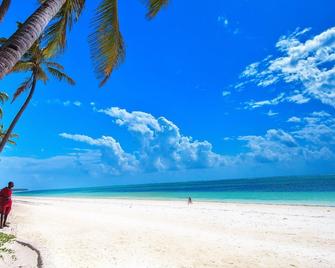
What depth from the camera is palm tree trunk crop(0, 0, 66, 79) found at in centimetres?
342

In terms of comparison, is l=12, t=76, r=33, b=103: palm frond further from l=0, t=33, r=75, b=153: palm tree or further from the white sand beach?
the white sand beach

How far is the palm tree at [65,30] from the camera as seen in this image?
3.65 m

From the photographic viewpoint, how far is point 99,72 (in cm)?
591

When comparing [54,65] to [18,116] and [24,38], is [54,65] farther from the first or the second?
[24,38]

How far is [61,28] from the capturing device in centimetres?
678

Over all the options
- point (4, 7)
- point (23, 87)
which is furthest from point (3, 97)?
point (4, 7)

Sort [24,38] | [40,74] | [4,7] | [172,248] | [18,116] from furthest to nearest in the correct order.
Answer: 1. [40,74]
2. [18,116]
3. [172,248]
4. [4,7]
5. [24,38]

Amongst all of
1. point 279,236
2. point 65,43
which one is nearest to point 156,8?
point 65,43

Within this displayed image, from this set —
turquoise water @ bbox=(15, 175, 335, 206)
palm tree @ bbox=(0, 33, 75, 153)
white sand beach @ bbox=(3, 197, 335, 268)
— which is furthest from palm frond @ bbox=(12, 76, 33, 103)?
turquoise water @ bbox=(15, 175, 335, 206)

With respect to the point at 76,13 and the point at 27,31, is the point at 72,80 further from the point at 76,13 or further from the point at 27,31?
the point at 27,31

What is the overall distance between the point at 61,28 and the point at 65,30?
11 cm

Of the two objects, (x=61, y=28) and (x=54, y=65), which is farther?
(x=54, y=65)

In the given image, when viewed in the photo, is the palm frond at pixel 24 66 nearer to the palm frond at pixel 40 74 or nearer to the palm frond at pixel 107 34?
the palm frond at pixel 40 74

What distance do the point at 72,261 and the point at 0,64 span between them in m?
5.17
